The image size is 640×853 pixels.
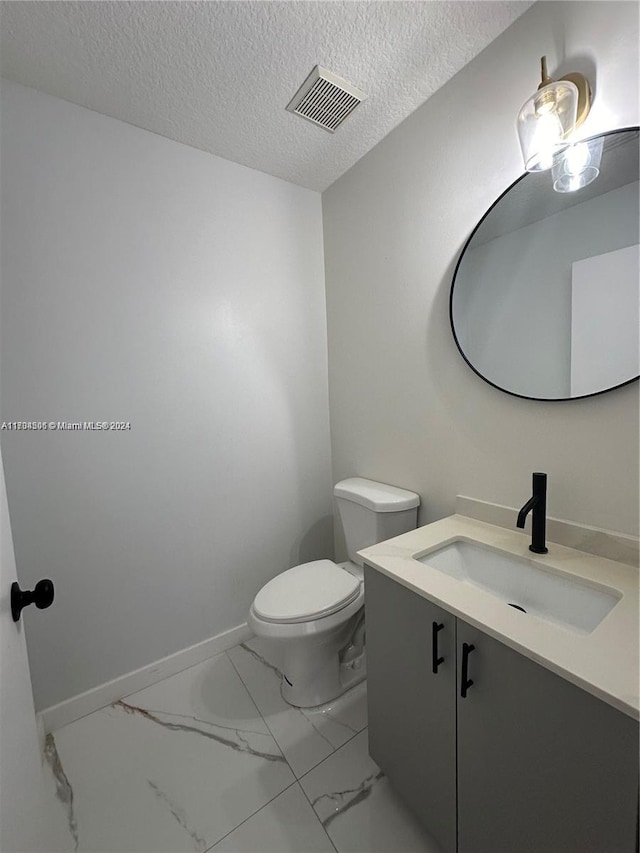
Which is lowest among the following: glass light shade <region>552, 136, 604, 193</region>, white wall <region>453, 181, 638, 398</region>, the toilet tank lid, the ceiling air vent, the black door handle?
the toilet tank lid

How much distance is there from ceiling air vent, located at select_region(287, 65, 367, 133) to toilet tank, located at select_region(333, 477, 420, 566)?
1.57 meters

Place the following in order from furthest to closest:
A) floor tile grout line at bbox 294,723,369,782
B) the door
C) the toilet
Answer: the toilet, floor tile grout line at bbox 294,723,369,782, the door

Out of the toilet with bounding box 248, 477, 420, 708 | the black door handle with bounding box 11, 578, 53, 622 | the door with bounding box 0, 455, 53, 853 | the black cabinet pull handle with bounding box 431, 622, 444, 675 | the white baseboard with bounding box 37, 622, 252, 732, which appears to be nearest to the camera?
the door with bounding box 0, 455, 53, 853

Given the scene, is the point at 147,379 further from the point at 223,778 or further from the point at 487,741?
the point at 487,741

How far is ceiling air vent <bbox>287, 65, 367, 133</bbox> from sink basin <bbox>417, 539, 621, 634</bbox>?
1667 mm

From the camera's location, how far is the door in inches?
22.4

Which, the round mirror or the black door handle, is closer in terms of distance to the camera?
the black door handle

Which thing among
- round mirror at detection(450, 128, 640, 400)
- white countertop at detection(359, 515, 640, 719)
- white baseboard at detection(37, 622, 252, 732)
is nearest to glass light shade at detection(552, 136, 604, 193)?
round mirror at detection(450, 128, 640, 400)

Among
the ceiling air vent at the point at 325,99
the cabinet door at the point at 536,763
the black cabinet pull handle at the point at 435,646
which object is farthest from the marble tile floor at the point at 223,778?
the ceiling air vent at the point at 325,99

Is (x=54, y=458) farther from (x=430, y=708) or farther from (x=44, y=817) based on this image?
(x=430, y=708)

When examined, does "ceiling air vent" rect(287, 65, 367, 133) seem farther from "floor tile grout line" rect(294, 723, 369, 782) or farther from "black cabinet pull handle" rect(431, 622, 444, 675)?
"floor tile grout line" rect(294, 723, 369, 782)

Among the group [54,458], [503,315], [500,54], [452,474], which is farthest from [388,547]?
[500,54]

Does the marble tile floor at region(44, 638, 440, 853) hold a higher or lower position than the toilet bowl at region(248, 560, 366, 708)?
lower

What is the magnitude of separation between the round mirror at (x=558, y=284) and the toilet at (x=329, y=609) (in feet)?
2.30
